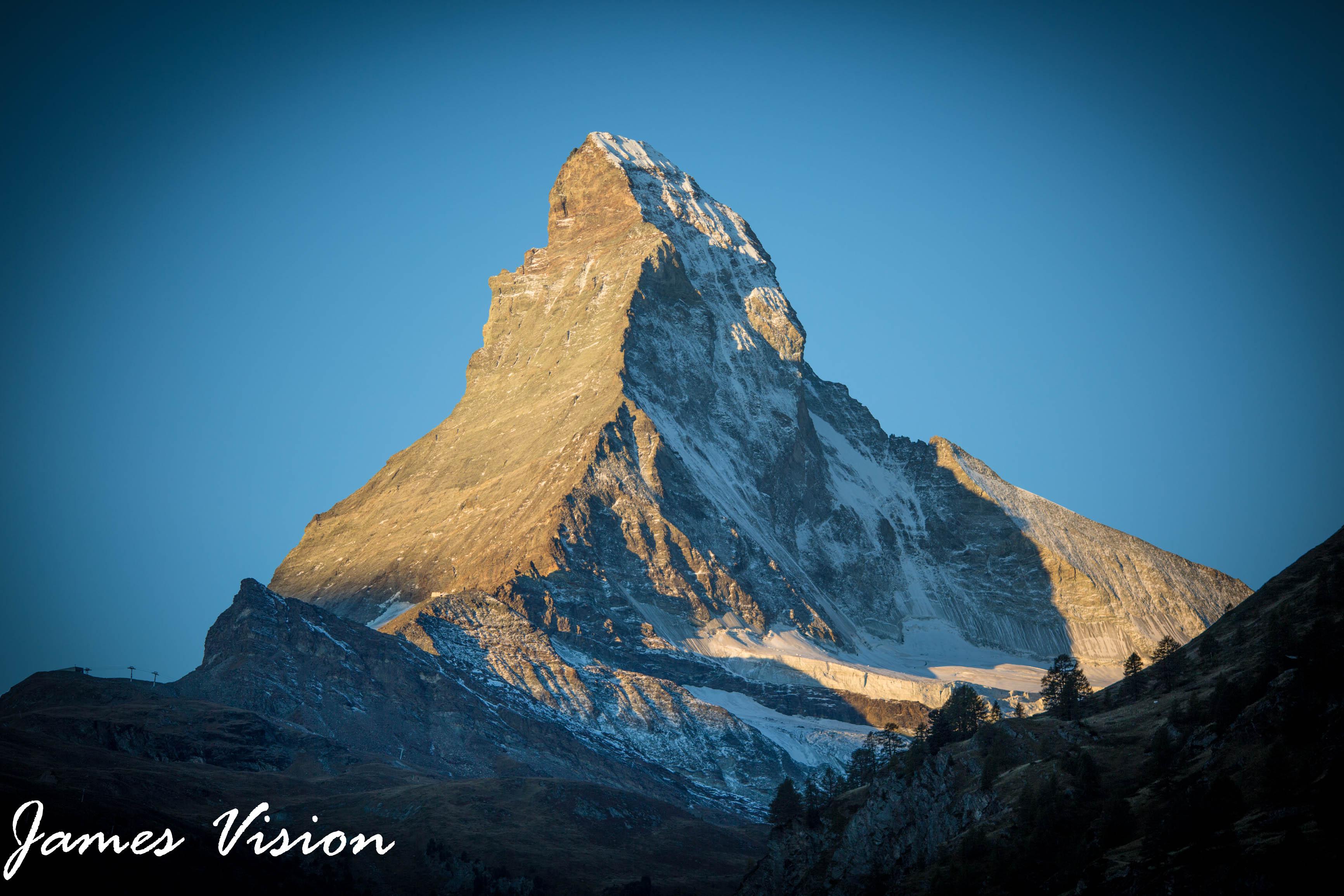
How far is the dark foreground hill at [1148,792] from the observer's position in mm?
69000

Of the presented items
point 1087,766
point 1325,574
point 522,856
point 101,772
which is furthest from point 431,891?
point 1325,574

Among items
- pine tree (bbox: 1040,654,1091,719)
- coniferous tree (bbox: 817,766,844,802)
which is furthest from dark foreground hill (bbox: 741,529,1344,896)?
coniferous tree (bbox: 817,766,844,802)

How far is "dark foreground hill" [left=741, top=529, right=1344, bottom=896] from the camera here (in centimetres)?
6900

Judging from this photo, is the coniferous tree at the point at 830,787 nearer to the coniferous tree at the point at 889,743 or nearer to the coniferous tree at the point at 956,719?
the coniferous tree at the point at 889,743

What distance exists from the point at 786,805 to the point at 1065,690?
105 ft

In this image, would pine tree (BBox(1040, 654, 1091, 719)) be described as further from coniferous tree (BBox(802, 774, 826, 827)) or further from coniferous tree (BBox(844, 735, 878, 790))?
coniferous tree (BBox(802, 774, 826, 827))

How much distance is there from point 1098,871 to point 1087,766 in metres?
13.8

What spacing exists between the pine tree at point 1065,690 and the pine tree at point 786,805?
27355mm

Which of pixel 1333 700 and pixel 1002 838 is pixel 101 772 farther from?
pixel 1333 700

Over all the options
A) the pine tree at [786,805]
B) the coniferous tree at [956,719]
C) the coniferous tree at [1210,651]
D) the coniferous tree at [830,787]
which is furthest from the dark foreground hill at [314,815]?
the coniferous tree at [1210,651]

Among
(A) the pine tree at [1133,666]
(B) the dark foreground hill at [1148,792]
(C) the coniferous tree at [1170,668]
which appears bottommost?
(B) the dark foreground hill at [1148,792]

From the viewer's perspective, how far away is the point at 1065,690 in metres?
122

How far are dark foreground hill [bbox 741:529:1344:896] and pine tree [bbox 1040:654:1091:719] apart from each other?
1.66m

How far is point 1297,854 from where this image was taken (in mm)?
61969
